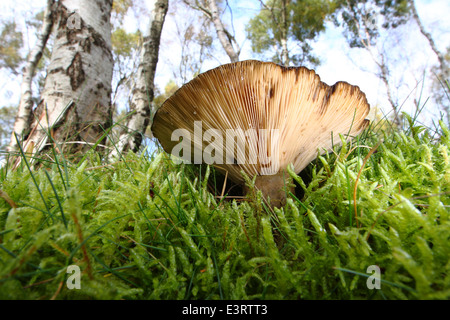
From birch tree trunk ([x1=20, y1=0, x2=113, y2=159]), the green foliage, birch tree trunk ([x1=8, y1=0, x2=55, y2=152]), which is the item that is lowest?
the green foliage

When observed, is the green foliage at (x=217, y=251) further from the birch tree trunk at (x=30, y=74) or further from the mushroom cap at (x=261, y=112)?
the birch tree trunk at (x=30, y=74)

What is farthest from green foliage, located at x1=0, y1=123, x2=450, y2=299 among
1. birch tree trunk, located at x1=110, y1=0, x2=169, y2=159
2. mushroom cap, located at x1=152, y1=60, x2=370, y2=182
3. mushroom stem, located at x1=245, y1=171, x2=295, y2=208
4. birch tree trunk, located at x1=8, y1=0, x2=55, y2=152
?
birch tree trunk, located at x1=8, y1=0, x2=55, y2=152

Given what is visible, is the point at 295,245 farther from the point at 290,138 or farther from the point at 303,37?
the point at 303,37

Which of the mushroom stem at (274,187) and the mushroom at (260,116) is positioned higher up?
the mushroom at (260,116)

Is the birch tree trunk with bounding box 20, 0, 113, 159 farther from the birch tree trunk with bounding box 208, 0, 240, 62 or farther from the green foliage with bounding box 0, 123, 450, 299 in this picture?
the birch tree trunk with bounding box 208, 0, 240, 62

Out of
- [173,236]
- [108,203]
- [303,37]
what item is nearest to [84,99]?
[108,203]

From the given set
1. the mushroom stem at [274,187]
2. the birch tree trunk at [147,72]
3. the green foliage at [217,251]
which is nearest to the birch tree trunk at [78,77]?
the birch tree trunk at [147,72]
